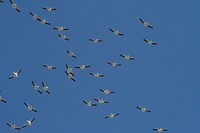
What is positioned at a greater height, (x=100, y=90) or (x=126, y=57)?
(x=126, y=57)

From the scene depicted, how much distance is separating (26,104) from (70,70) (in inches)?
591

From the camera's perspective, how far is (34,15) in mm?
150500

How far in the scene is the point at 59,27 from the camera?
155875 millimetres

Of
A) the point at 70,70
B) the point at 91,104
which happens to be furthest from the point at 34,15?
the point at 91,104

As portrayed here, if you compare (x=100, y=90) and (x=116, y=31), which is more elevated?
(x=116, y=31)

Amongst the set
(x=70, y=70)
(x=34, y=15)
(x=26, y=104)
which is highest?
(x=34, y=15)

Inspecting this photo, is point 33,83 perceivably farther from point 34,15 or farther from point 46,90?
point 34,15

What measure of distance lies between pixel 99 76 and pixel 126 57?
31.3 ft

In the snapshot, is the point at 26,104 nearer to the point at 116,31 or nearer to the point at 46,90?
the point at 46,90

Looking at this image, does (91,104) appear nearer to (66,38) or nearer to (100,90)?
(100,90)

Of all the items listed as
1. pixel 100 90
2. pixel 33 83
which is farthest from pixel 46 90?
pixel 100 90

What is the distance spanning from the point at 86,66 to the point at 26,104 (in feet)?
62.8

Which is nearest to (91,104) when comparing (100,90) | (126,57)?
(100,90)

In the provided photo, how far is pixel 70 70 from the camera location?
154 meters
